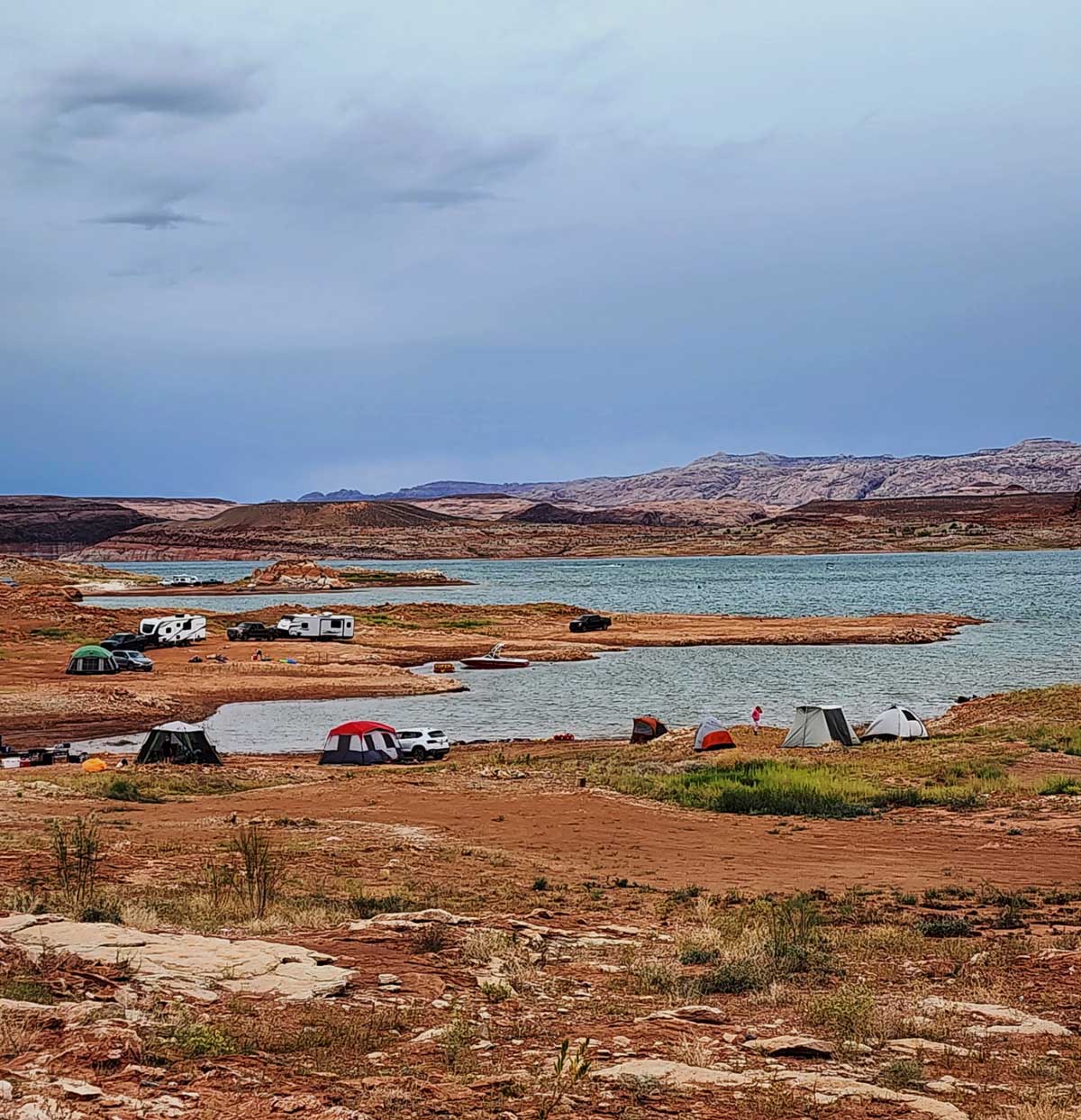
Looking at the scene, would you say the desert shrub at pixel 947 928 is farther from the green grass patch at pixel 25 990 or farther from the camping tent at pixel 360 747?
the camping tent at pixel 360 747

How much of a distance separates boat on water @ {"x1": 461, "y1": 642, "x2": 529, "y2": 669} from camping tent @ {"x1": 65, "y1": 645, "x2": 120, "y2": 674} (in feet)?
64.4

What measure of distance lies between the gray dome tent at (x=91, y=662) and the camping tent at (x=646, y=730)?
32.1m

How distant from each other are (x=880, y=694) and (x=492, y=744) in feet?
67.5

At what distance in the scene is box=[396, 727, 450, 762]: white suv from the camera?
118ft

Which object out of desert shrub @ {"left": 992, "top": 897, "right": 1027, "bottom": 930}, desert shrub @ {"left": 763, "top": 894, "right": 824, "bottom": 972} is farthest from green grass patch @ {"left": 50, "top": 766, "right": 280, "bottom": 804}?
desert shrub @ {"left": 992, "top": 897, "right": 1027, "bottom": 930}

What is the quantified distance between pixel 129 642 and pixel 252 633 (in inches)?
425

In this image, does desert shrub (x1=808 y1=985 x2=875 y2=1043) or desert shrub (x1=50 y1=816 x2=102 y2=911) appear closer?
desert shrub (x1=808 y1=985 x2=875 y2=1043)

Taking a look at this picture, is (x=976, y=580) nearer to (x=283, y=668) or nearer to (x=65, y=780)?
(x=283, y=668)

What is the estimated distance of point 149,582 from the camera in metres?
163

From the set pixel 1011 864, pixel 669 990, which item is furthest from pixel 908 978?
pixel 1011 864

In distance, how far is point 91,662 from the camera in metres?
58.3

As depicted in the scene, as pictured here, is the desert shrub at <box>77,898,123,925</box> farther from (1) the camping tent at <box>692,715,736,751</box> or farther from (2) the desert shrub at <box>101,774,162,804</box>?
(1) the camping tent at <box>692,715,736,751</box>

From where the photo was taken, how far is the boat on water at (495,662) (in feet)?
218

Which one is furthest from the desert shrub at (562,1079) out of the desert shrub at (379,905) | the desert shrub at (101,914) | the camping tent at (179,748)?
the camping tent at (179,748)
